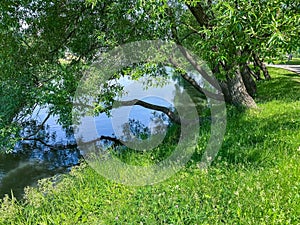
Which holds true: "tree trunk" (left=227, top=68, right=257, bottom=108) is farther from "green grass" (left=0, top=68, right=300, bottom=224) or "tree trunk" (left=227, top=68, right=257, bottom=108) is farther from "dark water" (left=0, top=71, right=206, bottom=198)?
"green grass" (left=0, top=68, right=300, bottom=224)

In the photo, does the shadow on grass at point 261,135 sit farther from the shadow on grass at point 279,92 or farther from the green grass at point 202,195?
the shadow on grass at point 279,92

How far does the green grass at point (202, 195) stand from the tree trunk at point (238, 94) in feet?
8.09

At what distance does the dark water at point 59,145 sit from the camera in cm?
770

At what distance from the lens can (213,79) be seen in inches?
337

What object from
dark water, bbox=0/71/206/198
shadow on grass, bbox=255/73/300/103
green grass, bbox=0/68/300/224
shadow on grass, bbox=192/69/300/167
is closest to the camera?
green grass, bbox=0/68/300/224

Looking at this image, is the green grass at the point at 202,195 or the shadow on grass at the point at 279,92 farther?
the shadow on grass at the point at 279,92

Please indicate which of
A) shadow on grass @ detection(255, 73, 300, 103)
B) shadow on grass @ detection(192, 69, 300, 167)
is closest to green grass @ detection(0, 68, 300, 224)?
shadow on grass @ detection(192, 69, 300, 167)

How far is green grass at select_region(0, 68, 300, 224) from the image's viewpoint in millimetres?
3504

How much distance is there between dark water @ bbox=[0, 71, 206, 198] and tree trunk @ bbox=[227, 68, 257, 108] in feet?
5.70

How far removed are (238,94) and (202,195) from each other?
198 inches

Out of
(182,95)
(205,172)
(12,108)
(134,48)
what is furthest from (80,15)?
(182,95)

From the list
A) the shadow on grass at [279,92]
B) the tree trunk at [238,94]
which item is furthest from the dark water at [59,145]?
the shadow on grass at [279,92]

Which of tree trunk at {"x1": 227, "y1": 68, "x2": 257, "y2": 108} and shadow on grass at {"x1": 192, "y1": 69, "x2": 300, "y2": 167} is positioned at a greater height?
tree trunk at {"x1": 227, "y1": 68, "x2": 257, "y2": 108}

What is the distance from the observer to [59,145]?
383 inches
